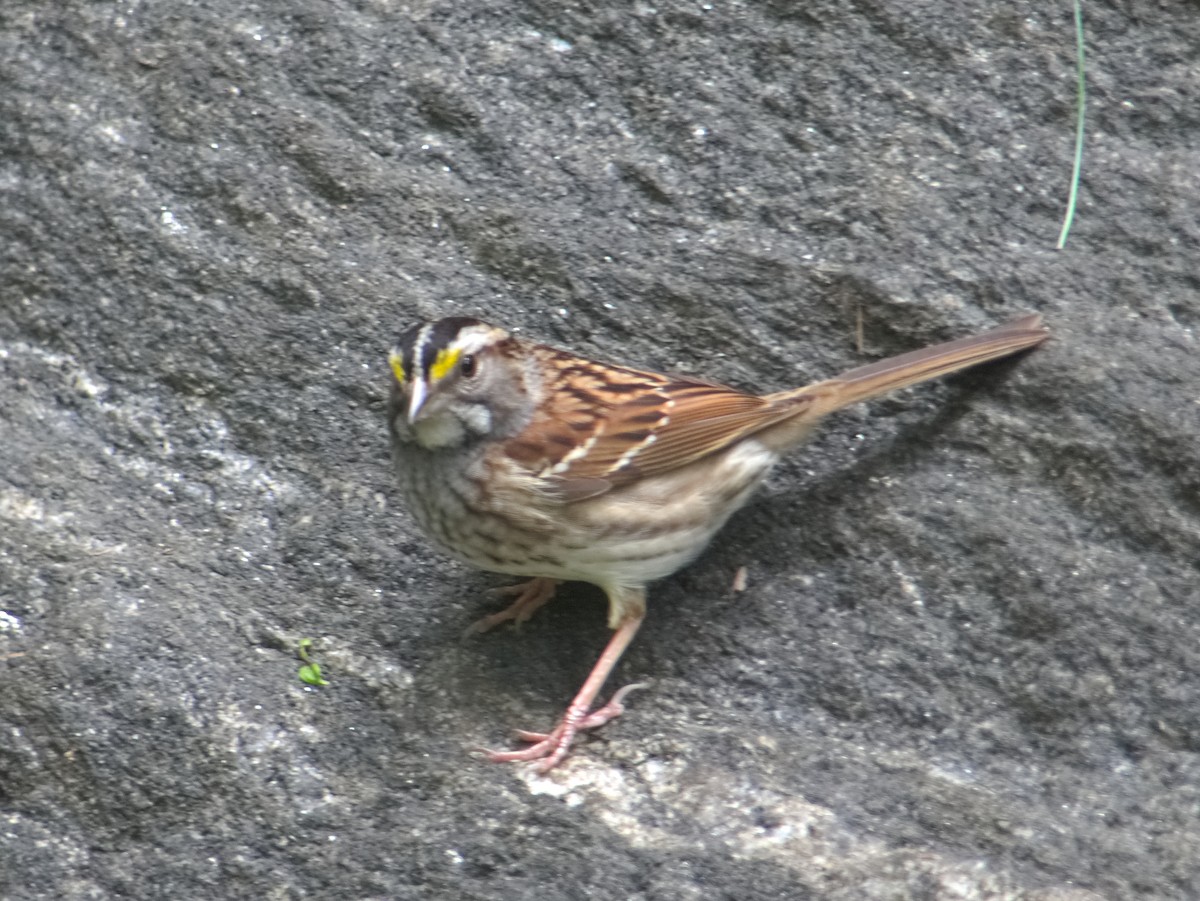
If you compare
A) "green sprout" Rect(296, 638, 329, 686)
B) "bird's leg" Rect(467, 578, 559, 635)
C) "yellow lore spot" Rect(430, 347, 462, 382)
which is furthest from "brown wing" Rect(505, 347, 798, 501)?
"green sprout" Rect(296, 638, 329, 686)

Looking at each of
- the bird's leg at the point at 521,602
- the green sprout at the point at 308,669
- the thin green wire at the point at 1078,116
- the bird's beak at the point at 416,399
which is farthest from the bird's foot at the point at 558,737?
the thin green wire at the point at 1078,116

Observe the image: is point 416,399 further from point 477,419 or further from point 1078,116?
point 1078,116

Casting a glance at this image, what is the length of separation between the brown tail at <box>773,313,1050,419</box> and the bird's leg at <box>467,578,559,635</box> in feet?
2.87

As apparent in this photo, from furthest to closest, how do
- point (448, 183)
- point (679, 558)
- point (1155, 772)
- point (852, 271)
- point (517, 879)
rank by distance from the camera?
point (448, 183) → point (852, 271) → point (679, 558) → point (1155, 772) → point (517, 879)

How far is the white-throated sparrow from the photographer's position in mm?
4203

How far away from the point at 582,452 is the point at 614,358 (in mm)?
663

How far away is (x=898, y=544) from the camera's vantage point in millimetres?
4508

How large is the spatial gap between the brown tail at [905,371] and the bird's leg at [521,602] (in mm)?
874

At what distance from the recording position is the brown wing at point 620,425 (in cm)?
427

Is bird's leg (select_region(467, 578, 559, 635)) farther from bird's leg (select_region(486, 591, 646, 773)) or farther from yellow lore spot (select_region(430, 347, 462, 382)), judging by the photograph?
yellow lore spot (select_region(430, 347, 462, 382))

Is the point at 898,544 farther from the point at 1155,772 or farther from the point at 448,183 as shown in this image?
the point at 448,183

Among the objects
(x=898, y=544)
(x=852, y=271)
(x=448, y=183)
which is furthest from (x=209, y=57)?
(x=898, y=544)

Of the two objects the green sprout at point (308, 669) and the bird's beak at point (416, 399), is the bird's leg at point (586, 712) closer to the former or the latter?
the green sprout at point (308, 669)

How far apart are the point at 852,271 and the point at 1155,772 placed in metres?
1.68
